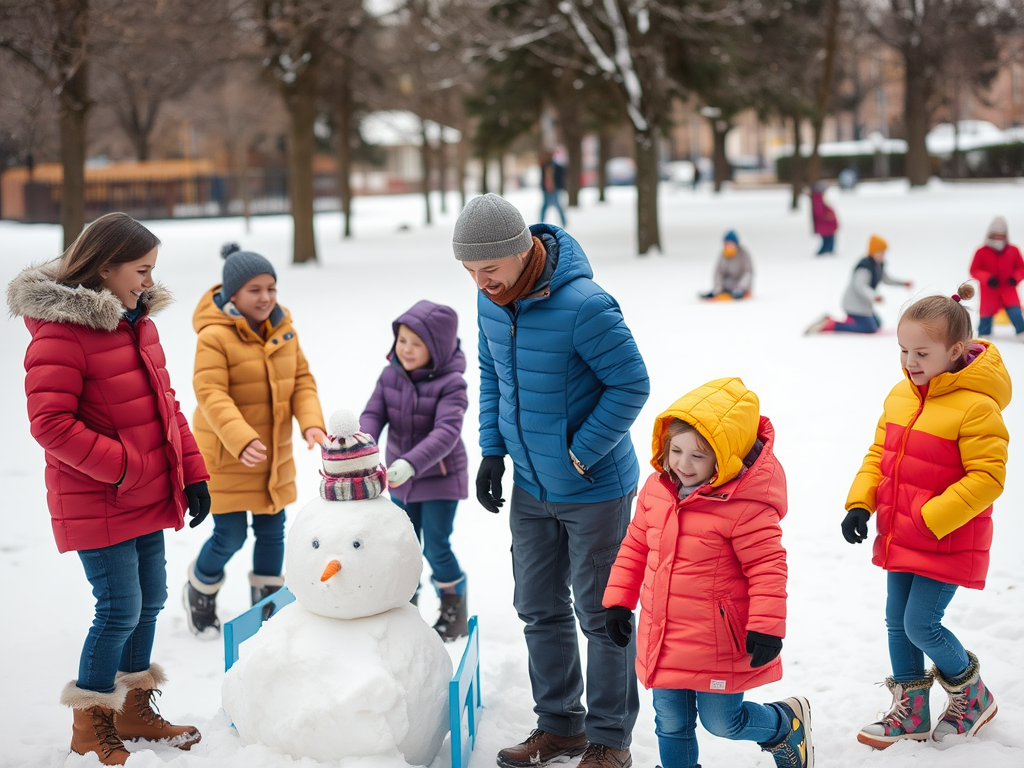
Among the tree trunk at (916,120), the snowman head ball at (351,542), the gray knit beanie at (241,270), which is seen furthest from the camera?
the tree trunk at (916,120)

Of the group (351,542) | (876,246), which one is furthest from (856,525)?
(876,246)

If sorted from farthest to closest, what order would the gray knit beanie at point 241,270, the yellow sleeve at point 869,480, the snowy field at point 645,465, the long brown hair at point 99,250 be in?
the gray knit beanie at point 241,270 → the snowy field at point 645,465 → the yellow sleeve at point 869,480 → the long brown hair at point 99,250

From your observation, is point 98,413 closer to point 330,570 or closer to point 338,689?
point 330,570

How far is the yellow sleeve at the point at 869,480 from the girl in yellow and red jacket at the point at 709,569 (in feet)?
2.15

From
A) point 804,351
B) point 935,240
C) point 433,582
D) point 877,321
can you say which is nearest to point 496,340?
point 433,582

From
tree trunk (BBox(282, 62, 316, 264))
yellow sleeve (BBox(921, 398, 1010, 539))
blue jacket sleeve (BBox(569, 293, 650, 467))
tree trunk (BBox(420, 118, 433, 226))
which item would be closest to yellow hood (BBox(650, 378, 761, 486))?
blue jacket sleeve (BBox(569, 293, 650, 467))

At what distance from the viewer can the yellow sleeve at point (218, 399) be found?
15.0 feet

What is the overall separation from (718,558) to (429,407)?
6.64ft

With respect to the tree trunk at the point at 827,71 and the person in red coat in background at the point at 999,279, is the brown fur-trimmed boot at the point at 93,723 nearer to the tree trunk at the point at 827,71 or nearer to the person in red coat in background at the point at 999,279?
the person in red coat in background at the point at 999,279

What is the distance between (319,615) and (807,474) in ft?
13.8

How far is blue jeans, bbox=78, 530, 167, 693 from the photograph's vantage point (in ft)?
12.1

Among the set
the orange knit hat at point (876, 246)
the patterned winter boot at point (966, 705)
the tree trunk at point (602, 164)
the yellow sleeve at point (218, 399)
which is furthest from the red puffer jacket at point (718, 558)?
the tree trunk at point (602, 164)

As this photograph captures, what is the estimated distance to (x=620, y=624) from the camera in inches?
131

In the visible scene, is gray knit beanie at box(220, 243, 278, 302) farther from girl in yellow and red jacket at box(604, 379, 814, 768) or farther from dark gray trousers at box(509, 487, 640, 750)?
girl in yellow and red jacket at box(604, 379, 814, 768)
